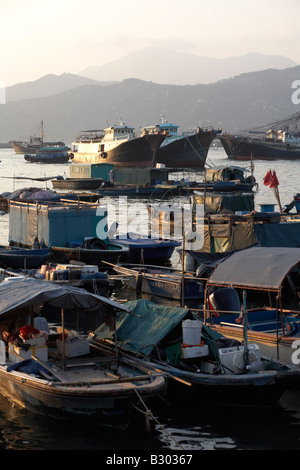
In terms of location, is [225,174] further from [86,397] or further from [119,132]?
[86,397]

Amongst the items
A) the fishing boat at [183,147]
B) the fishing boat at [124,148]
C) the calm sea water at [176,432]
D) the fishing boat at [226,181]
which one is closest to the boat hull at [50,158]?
the fishing boat at [124,148]

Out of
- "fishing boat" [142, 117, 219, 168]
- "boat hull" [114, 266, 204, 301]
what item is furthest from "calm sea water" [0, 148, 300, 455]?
"fishing boat" [142, 117, 219, 168]

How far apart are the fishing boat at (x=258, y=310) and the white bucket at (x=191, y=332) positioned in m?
1.58

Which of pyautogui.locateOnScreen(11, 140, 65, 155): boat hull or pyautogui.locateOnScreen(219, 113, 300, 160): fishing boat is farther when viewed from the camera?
pyautogui.locateOnScreen(11, 140, 65, 155): boat hull

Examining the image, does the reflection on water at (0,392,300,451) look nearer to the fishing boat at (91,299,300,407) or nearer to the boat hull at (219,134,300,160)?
the fishing boat at (91,299,300,407)

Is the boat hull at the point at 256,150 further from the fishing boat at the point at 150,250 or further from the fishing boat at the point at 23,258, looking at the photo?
the fishing boat at the point at 23,258

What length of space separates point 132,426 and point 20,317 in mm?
3742

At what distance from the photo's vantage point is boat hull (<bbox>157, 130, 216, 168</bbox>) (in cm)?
10138

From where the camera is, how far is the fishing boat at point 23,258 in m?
27.2

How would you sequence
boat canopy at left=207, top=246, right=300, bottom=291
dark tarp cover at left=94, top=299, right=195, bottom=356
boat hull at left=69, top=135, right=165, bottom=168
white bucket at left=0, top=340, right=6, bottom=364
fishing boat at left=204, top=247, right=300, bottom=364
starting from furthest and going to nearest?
boat hull at left=69, top=135, right=165, bottom=168
boat canopy at left=207, top=246, right=300, bottom=291
fishing boat at left=204, top=247, right=300, bottom=364
dark tarp cover at left=94, top=299, right=195, bottom=356
white bucket at left=0, top=340, right=6, bottom=364

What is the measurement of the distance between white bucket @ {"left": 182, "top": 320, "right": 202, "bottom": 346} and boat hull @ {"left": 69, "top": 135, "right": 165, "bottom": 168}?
8225 centimetres

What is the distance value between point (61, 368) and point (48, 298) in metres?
1.50

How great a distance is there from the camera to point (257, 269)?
17.2 metres

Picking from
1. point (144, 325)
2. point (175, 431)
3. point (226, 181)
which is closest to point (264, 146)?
point (226, 181)
